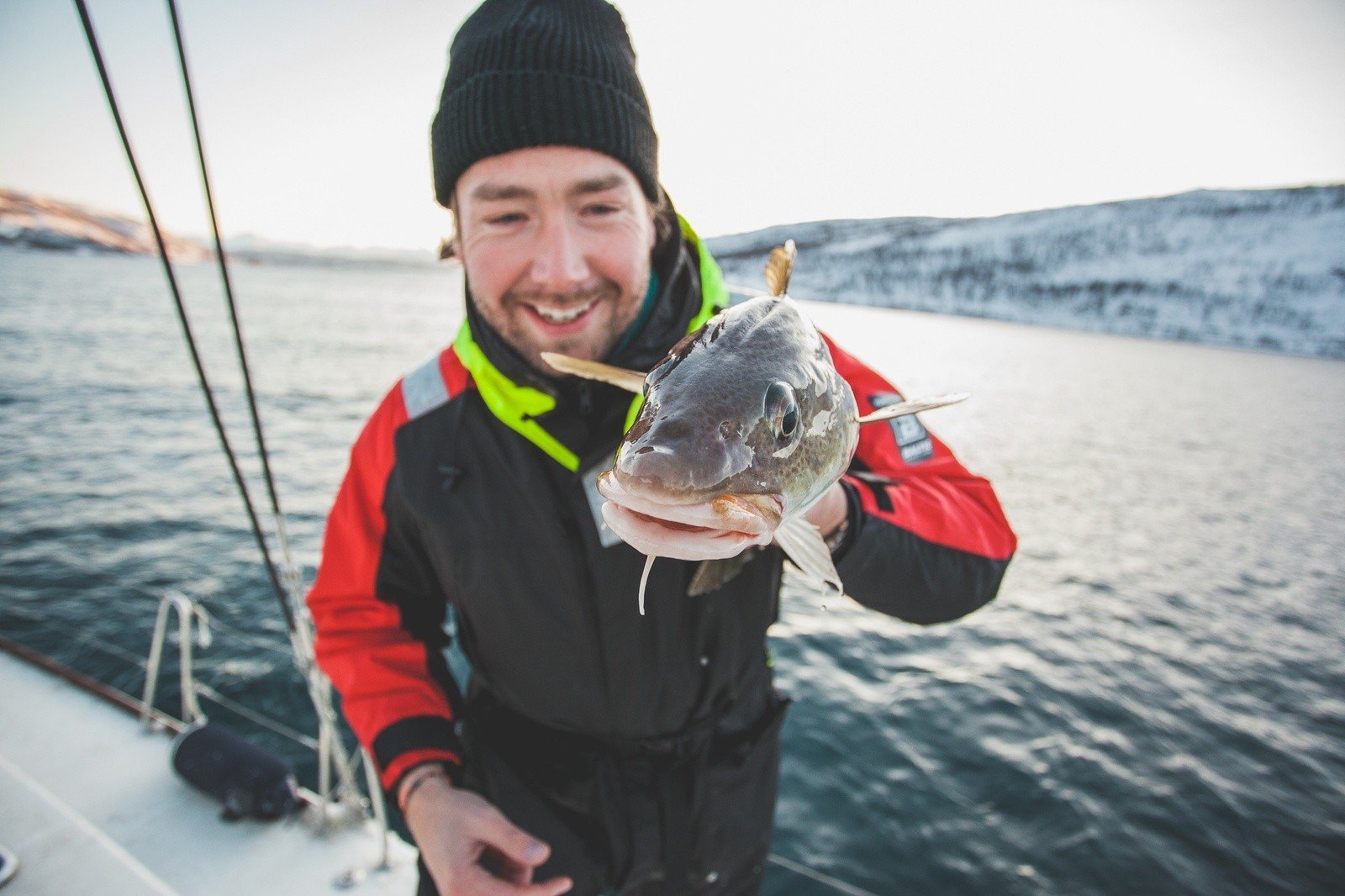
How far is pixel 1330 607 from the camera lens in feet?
37.8

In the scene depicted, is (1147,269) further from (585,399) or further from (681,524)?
(681,524)

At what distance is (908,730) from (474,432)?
7.30 metres

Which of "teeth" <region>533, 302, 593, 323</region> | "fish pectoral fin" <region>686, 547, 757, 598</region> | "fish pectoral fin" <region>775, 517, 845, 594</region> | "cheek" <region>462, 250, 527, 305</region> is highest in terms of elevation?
"cheek" <region>462, 250, 527, 305</region>

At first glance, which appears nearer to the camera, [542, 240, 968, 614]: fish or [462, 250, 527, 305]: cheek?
[542, 240, 968, 614]: fish

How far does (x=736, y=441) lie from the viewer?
1.20 metres

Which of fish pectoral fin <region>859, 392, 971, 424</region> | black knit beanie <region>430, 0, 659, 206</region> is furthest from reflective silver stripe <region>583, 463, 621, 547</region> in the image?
black knit beanie <region>430, 0, 659, 206</region>

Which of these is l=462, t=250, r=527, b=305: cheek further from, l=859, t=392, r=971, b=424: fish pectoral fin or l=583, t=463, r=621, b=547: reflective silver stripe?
l=859, t=392, r=971, b=424: fish pectoral fin

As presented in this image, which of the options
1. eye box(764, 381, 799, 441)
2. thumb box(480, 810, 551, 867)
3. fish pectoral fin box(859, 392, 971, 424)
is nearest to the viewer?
eye box(764, 381, 799, 441)

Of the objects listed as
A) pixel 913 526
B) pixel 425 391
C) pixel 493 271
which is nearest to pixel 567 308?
pixel 493 271

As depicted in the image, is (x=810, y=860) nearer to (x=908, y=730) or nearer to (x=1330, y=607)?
(x=908, y=730)

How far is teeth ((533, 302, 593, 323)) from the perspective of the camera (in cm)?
239

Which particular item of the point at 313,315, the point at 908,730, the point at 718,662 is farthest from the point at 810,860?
the point at 313,315

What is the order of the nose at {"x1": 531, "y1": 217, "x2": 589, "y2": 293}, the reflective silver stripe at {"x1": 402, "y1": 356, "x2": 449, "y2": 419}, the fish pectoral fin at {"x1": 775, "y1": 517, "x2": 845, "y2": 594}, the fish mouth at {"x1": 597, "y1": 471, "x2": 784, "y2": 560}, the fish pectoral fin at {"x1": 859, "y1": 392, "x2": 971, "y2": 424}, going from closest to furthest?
the fish mouth at {"x1": 597, "y1": 471, "x2": 784, "y2": 560} → the fish pectoral fin at {"x1": 775, "y1": 517, "x2": 845, "y2": 594} → the fish pectoral fin at {"x1": 859, "y1": 392, "x2": 971, "y2": 424} → the nose at {"x1": 531, "y1": 217, "x2": 589, "y2": 293} → the reflective silver stripe at {"x1": 402, "y1": 356, "x2": 449, "y2": 419}

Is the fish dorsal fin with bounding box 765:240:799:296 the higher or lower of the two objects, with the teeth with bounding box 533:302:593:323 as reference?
higher
